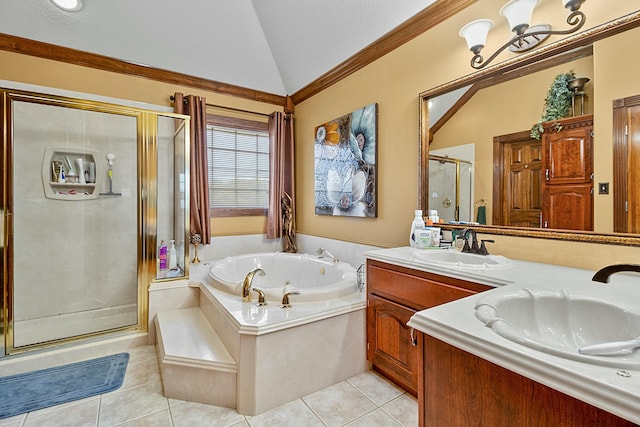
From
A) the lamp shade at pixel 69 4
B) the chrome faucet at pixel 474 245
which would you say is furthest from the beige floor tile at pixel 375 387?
the lamp shade at pixel 69 4

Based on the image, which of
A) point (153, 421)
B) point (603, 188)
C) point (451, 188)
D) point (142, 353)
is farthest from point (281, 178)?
point (603, 188)

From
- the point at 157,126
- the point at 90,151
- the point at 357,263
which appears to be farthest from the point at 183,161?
the point at 357,263

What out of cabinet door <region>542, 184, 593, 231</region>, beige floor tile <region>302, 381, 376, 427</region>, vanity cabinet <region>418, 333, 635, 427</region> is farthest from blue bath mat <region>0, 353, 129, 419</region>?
cabinet door <region>542, 184, 593, 231</region>

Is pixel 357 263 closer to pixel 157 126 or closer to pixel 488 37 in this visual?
pixel 488 37

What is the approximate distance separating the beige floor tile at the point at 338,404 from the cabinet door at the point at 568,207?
1371 mm

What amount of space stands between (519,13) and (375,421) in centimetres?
219

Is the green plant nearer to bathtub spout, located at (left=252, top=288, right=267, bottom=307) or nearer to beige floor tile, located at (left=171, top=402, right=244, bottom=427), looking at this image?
bathtub spout, located at (left=252, top=288, right=267, bottom=307)

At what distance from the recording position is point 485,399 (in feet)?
2.36

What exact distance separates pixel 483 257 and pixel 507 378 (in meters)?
1.04

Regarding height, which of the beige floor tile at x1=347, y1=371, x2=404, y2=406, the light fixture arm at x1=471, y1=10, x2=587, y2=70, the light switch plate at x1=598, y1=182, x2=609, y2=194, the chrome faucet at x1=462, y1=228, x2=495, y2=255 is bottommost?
the beige floor tile at x1=347, y1=371, x2=404, y2=406

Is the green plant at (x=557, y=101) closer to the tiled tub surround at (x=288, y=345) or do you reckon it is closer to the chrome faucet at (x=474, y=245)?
the chrome faucet at (x=474, y=245)

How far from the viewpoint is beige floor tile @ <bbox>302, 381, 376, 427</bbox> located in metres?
1.57

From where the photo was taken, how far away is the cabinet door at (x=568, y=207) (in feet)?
4.54

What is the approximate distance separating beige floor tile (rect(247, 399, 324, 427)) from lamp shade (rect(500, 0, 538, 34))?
2.25 meters
